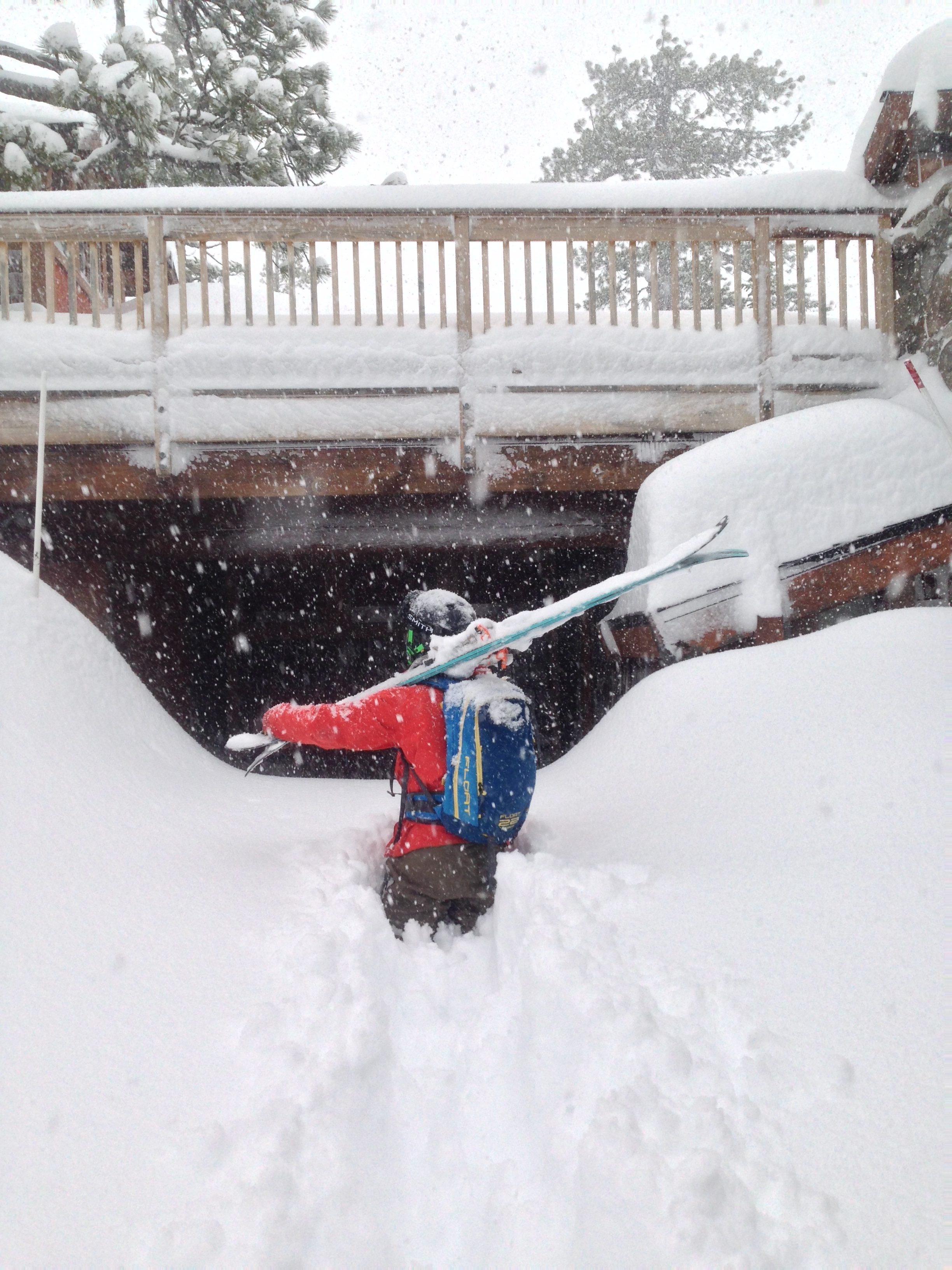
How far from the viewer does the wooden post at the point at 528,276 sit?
5.26 meters

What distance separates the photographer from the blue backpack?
9.05 ft

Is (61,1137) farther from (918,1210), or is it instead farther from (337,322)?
(337,322)

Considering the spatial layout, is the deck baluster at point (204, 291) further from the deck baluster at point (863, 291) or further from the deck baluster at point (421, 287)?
the deck baluster at point (863, 291)

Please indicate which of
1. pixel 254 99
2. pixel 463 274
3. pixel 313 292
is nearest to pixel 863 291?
pixel 463 274

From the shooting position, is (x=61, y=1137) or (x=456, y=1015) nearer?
(x=61, y=1137)

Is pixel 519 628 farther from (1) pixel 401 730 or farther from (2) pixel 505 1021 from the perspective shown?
(2) pixel 505 1021

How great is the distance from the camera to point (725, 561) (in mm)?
4281

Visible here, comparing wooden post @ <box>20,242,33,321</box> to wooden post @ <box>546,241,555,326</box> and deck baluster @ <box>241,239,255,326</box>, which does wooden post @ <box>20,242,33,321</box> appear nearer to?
deck baluster @ <box>241,239,255,326</box>

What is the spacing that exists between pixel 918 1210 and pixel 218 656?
728 centimetres

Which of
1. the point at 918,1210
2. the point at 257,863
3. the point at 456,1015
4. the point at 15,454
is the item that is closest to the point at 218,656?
the point at 15,454

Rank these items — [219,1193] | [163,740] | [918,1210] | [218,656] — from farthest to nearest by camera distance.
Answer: [218,656], [163,740], [219,1193], [918,1210]

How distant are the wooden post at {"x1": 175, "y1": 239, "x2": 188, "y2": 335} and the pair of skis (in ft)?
11.4

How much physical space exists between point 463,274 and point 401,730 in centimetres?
366

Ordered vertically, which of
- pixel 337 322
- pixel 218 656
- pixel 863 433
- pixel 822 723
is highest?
pixel 337 322
